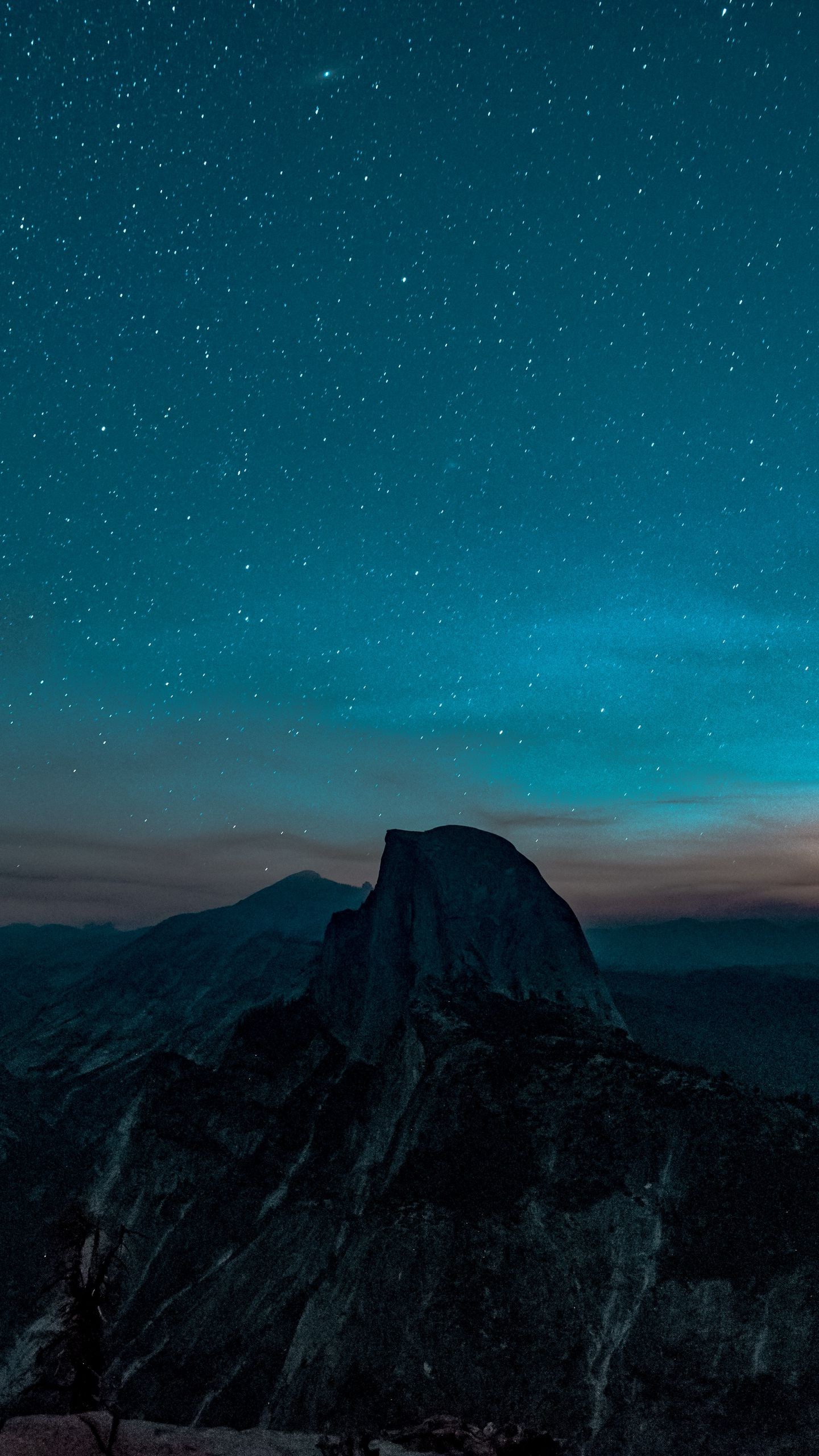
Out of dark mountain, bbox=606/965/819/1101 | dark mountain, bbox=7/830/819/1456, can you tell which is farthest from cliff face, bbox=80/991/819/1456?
dark mountain, bbox=606/965/819/1101

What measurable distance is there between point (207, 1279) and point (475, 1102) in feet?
102

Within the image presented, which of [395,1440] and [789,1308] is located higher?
[395,1440]

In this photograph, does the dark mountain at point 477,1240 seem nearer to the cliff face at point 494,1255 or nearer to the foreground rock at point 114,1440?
the cliff face at point 494,1255

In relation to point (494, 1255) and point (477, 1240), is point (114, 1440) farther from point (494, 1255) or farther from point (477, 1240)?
point (477, 1240)

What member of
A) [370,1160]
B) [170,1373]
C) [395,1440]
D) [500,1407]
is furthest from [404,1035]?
[395,1440]

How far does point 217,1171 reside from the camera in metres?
97.1

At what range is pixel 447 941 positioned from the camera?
128750 mm

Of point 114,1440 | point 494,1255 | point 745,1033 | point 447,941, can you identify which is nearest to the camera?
point 114,1440

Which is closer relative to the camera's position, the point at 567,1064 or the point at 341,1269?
the point at 341,1269

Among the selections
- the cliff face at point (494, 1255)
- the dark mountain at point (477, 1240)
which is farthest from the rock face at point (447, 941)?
the cliff face at point (494, 1255)

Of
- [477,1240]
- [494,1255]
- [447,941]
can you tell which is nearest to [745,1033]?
[447,941]

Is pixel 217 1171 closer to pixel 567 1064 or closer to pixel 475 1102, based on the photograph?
pixel 475 1102

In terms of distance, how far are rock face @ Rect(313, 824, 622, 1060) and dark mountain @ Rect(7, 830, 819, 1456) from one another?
689 centimetres

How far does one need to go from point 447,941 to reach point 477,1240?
61292mm
